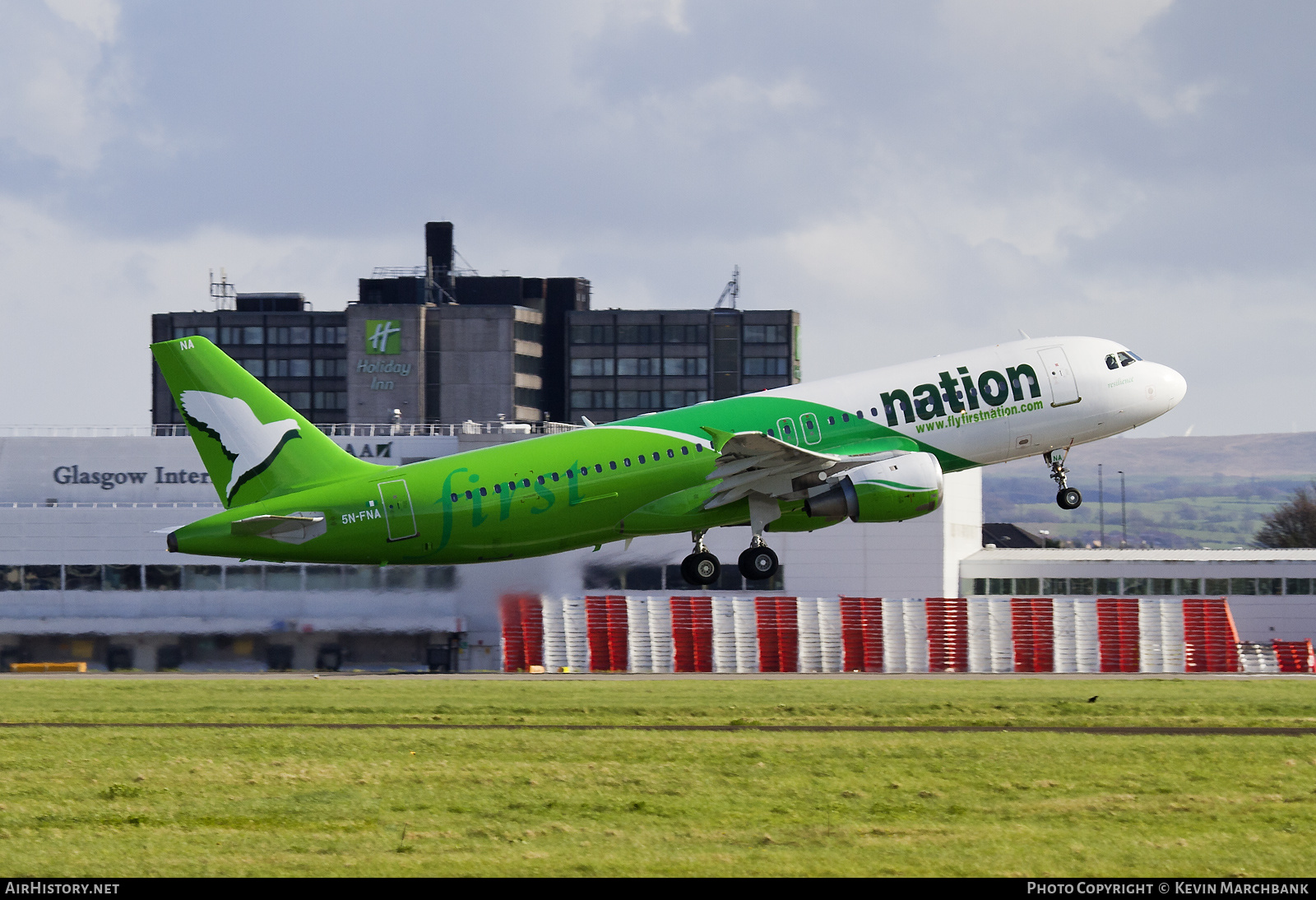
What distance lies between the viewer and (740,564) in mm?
49438

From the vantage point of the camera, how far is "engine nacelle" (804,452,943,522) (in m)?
47.9

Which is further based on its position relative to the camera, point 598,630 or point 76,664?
point 76,664

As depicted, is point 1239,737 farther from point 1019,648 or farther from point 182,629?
point 182,629

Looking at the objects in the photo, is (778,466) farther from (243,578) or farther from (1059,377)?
(243,578)

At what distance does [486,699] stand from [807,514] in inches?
504

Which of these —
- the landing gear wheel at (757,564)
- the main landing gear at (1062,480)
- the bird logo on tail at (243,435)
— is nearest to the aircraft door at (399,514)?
the bird logo on tail at (243,435)

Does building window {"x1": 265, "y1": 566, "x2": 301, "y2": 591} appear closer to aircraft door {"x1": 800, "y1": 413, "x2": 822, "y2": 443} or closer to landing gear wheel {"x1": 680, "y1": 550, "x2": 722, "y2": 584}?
landing gear wheel {"x1": 680, "y1": 550, "x2": 722, "y2": 584}

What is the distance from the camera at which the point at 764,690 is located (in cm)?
5762

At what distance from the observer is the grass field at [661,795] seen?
973 inches

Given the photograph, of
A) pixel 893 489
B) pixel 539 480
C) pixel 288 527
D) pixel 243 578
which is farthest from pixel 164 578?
pixel 893 489

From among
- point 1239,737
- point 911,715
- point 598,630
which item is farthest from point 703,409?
point 598,630

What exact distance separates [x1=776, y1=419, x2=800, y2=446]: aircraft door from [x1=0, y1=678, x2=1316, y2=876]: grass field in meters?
8.27

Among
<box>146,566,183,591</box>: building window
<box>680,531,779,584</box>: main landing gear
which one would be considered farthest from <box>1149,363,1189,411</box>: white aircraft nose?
<box>146,566,183,591</box>: building window

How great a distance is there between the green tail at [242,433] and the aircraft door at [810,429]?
45.1 feet
